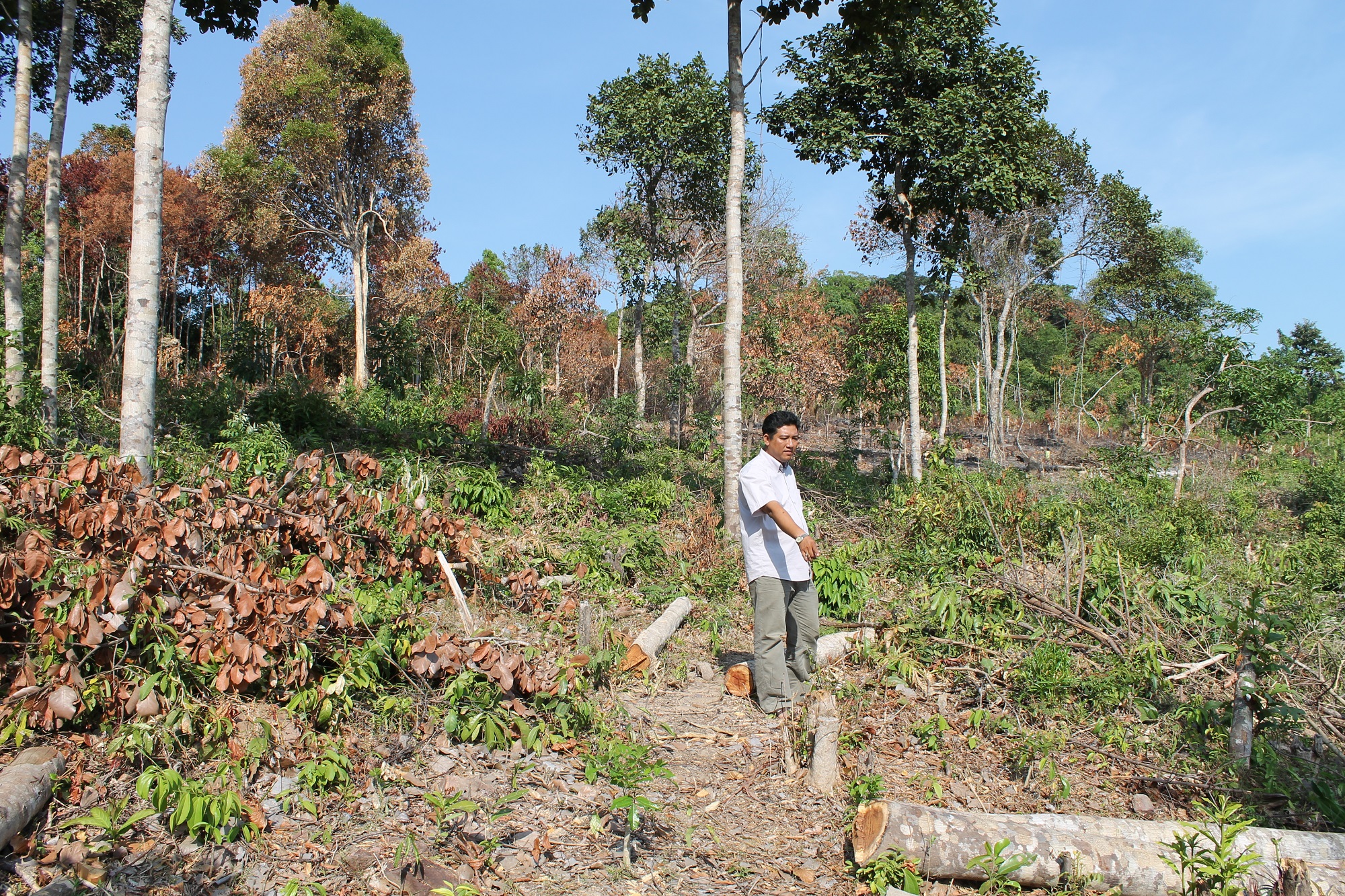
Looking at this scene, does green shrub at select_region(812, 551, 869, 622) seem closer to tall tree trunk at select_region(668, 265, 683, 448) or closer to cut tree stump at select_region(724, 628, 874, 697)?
cut tree stump at select_region(724, 628, 874, 697)

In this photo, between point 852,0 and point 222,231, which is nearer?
point 852,0

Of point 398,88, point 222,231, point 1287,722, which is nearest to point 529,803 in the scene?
point 1287,722

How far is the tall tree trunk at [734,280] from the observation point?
8.84 m

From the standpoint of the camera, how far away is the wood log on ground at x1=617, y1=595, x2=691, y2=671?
5531 mm

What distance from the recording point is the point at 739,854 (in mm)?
3627

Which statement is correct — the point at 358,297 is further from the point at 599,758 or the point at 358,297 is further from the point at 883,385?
the point at 599,758

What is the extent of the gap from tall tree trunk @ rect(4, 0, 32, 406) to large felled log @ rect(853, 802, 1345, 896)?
939cm

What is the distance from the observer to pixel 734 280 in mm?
9203

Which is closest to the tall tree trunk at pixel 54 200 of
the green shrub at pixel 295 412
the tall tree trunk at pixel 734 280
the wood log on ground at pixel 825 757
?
the green shrub at pixel 295 412

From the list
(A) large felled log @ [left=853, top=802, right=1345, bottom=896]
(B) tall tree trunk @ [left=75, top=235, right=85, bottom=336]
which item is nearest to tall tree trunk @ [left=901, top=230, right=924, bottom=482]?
(A) large felled log @ [left=853, top=802, right=1345, bottom=896]

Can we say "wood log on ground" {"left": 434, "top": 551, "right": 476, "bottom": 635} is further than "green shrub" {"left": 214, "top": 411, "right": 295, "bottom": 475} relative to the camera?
No

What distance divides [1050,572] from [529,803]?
4.72m

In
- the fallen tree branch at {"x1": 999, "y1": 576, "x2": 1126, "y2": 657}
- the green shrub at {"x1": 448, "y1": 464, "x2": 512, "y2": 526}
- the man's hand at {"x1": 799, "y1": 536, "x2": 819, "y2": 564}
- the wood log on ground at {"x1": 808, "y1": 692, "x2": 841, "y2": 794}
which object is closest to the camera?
the wood log on ground at {"x1": 808, "y1": 692, "x2": 841, "y2": 794}

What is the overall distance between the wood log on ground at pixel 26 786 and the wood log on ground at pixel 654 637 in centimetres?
294
